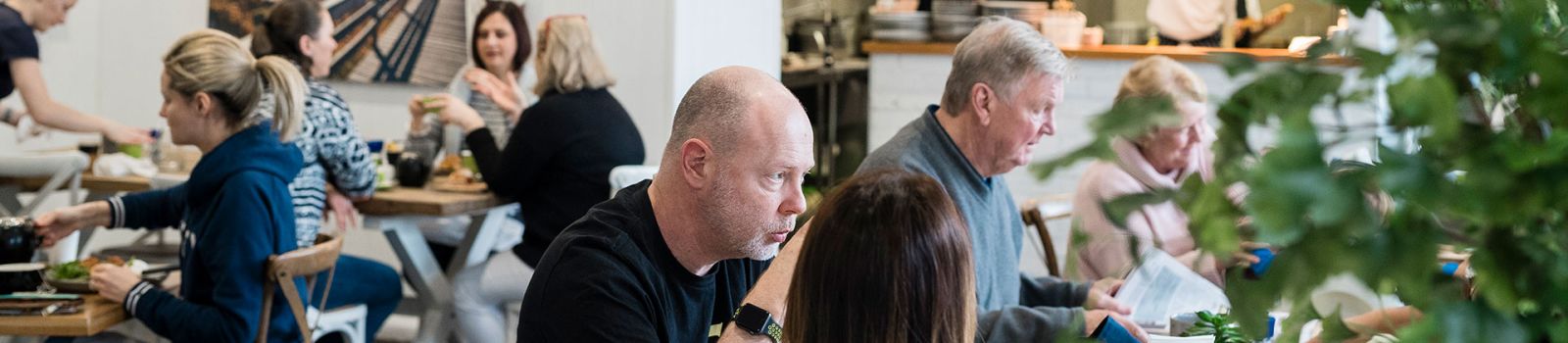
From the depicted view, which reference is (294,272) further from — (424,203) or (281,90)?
(424,203)

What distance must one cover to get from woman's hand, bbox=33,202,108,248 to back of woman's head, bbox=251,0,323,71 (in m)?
1.08

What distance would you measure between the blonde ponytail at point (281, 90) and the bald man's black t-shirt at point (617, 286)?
1.47 m

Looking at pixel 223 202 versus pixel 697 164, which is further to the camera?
pixel 223 202

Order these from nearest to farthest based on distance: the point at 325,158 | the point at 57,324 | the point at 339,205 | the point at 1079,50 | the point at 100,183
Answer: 1. the point at 57,324
2. the point at 325,158
3. the point at 339,205
4. the point at 100,183
5. the point at 1079,50

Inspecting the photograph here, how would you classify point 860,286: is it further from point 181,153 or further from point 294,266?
point 181,153

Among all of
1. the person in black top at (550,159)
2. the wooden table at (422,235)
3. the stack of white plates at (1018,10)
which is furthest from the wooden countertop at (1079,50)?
the wooden table at (422,235)

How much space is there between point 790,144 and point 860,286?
443 millimetres

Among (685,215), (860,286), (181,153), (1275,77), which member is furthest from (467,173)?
(1275,77)

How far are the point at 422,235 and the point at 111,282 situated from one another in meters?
1.97

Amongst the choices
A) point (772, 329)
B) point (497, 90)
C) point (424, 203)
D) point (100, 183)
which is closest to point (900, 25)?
point (497, 90)

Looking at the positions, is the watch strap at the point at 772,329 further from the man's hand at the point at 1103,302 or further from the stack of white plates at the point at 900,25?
the stack of white plates at the point at 900,25

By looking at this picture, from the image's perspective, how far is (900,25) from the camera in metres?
6.39

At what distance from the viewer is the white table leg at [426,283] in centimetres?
457

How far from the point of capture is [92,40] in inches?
252
